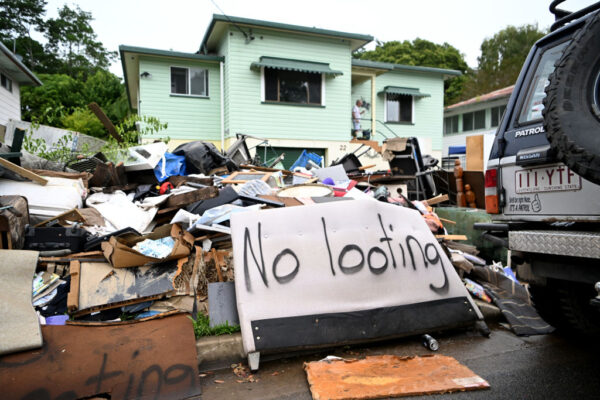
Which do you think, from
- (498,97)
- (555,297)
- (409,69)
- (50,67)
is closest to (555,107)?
(555,297)

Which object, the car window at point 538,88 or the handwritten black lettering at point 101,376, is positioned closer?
the handwritten black lettering at point 101,376

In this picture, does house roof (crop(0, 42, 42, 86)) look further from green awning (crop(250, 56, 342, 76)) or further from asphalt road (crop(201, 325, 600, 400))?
asphalt road (crop(201, 325, 600, 400))

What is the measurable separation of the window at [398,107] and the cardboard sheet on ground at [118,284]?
50.6 feet

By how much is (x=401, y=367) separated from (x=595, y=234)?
1611mm

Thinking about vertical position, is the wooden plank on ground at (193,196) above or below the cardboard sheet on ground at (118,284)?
above

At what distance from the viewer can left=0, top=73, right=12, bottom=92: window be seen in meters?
16.3

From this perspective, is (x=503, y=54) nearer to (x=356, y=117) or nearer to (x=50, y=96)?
(x=356, y=117)

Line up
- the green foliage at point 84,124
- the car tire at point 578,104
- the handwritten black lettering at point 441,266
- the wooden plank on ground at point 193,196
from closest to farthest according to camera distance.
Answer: the car tire at point 578,104 < the handwritten black lettering at point 441,266 < the wooden plank on ground at point 193,196 < the green foliage at point 84,124

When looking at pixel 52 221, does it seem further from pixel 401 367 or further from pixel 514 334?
pixel 514 334

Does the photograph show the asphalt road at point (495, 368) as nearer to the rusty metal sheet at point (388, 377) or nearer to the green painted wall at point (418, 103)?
the rusty metal sheet at point (388, 377)

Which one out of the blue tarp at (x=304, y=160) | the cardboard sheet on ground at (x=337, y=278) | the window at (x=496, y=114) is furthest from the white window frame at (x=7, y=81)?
the window at (x=496, y=114)

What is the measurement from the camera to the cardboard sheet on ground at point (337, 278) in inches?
132

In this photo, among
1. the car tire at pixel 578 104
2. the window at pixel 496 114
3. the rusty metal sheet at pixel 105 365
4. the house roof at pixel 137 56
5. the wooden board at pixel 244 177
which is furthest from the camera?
the window at pixel 496 114

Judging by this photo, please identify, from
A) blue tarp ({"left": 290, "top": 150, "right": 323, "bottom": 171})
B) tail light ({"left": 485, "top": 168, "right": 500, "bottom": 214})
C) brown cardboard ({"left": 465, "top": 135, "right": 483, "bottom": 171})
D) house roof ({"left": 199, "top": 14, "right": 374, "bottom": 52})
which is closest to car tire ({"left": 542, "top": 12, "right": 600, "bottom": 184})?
tail light ({"left": 485, "top": 168, "right": 500, "bottom": 214})
